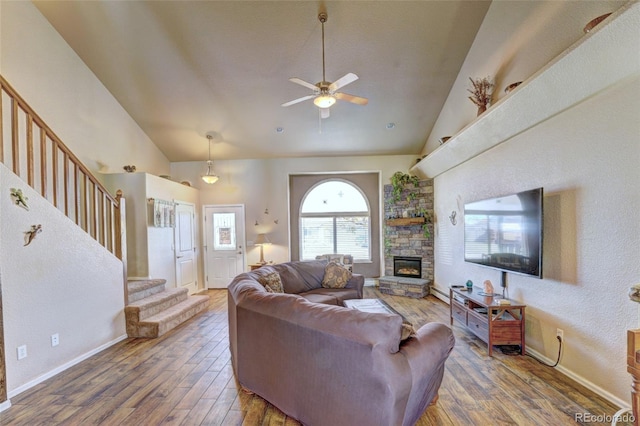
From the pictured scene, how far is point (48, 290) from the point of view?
2.90m

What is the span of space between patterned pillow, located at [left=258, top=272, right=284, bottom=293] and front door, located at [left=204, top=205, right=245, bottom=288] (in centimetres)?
325

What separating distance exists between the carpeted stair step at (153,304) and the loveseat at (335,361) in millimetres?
2277

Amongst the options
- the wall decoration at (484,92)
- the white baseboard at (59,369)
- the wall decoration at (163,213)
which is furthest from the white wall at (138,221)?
the wall decoration at (484,92)

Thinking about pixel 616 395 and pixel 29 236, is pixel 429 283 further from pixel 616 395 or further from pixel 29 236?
pixel 29 236

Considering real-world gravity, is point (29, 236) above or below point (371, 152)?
below

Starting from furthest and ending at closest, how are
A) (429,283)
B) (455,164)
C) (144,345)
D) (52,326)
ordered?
(429,283) → (455,164) → (144,345) → (52,326)

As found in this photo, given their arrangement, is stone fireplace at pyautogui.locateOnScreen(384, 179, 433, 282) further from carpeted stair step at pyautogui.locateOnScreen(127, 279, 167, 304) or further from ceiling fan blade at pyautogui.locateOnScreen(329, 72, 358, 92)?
carpeted stair step at pyautogui.locateOnScreen(127, 279, 167, 304)

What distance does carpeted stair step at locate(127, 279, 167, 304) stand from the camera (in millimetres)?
4156

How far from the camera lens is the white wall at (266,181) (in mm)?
6828

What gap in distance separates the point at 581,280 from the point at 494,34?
3182mm

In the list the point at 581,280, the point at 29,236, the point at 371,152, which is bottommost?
the point at 581,280

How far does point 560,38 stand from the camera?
8.96 ft

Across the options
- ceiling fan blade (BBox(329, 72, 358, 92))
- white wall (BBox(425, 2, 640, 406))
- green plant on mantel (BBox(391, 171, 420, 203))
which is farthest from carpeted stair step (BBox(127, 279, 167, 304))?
white wall (BBox(425, 2, 640, 406))

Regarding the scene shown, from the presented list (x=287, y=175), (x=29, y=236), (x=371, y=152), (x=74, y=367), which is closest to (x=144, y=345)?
(x=74, y=367)
